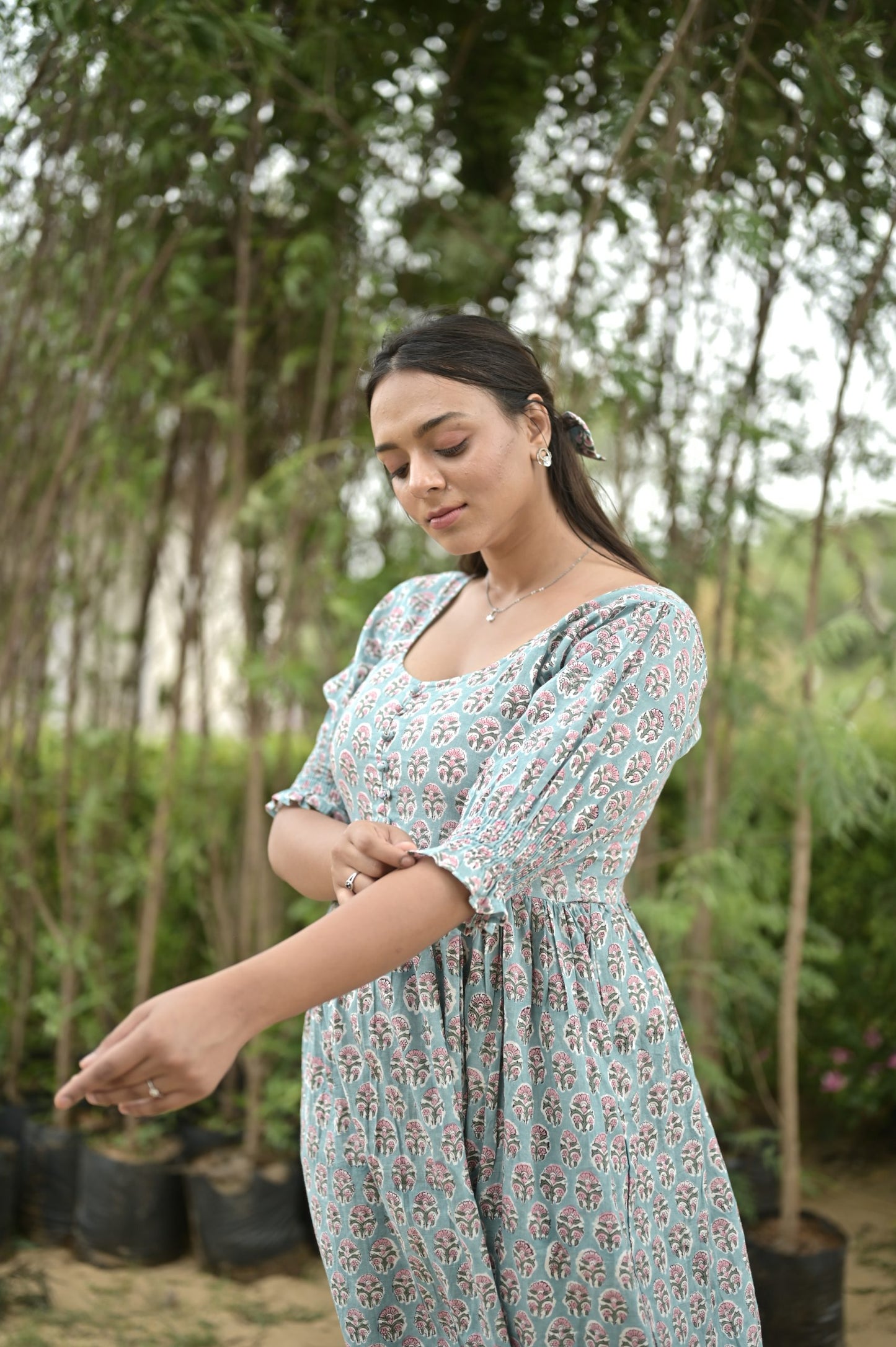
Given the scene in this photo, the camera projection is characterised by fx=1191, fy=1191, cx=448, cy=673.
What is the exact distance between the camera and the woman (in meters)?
1.14

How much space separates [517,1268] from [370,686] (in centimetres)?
66

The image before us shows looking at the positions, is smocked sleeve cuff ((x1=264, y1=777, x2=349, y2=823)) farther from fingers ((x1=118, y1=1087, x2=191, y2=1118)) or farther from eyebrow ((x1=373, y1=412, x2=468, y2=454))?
fingers ((x1=118, y1=1087, x2=191, y2=1118))

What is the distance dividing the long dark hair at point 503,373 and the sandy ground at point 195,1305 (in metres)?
1.97

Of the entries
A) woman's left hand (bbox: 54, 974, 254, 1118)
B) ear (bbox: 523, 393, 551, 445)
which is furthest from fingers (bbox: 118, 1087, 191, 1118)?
ear (bbox: 523, 393, 551, 445)

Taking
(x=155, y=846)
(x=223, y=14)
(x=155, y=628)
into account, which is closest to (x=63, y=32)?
(x=223, y=14)

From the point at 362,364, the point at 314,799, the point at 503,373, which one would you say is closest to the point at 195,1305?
the point at 314,799

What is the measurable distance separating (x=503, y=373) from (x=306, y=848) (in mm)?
586

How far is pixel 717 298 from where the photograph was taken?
101 inches

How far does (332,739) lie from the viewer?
1.48 m

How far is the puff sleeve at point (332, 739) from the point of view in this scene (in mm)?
1482

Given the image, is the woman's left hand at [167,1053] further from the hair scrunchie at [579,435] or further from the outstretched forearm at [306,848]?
the hair scrunchie at [579,435]

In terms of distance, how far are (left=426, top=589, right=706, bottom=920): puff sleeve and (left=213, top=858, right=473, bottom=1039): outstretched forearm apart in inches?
1.0

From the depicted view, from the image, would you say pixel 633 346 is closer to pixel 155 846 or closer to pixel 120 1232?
pixel 155 846

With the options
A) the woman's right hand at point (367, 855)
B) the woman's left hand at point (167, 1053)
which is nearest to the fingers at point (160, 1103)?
the woman's left hand at point (167, 1053)
